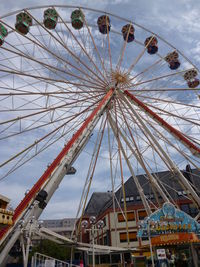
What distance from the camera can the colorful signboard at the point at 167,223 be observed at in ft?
40.4

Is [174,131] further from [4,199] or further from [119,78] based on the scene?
[4,199]

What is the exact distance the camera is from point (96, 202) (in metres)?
55.0

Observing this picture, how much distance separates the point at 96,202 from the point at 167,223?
44.0 metres

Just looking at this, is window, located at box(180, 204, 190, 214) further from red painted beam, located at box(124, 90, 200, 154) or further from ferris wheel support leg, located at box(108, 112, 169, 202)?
red painted beam, located at box(124, 90, 200, 154)

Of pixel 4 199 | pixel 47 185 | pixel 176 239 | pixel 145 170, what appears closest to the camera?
pixel 47 185

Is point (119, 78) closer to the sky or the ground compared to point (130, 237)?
closer to the sky

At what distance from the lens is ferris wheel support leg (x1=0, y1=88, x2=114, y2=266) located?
25.0 ft

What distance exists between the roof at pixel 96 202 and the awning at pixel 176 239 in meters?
40.6

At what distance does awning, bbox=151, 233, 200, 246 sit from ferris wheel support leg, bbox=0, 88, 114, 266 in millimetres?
5874

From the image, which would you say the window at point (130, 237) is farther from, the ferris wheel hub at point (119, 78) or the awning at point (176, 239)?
the ferris wheel hub at point (119, 78)

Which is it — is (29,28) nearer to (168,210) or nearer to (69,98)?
(69,98)

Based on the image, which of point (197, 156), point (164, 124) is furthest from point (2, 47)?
point (197, 156)

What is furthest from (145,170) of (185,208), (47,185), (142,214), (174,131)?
(142,214)

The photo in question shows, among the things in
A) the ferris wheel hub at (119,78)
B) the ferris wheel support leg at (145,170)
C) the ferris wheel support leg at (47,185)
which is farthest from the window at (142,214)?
the ferris wheel support leg at (47,185)
